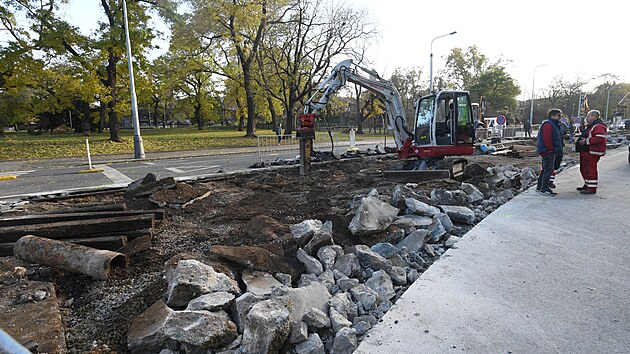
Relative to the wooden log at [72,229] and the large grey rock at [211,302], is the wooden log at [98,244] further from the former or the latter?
the large grey rock at [211,302]

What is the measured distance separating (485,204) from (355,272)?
13.2 ft

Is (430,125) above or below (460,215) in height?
above

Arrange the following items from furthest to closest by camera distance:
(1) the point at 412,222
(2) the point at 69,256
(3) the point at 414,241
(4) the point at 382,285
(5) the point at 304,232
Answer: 1. (1) the point at 412,222
2. (3) the point at 414,241
3. (5) the point at 304,232
4. (2) the point at 69,256
5. (4) the point at 382,285

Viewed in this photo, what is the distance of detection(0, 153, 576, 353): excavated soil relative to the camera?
303 centimetres

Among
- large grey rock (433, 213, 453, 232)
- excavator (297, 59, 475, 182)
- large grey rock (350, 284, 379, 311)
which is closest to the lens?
large grey rock (350, 284, 379, 311)

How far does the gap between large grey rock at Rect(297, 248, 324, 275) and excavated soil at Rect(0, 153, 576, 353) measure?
0.25 m

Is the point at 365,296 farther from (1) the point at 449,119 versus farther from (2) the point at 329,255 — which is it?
(1) the point at 449,119

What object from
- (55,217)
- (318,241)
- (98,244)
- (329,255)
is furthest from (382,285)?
(55,217)

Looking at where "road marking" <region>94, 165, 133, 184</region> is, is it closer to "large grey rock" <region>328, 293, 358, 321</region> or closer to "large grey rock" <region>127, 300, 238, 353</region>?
"large grey rock" <region>127, 300, 238, 353</region>

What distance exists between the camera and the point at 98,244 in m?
4.24

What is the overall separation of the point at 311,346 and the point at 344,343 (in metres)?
→ 0.24

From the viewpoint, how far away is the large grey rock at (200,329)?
2.42 m

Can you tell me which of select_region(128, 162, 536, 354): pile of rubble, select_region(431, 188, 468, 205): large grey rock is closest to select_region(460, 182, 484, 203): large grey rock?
select_region(431, 188, 468, 205): large grey rock

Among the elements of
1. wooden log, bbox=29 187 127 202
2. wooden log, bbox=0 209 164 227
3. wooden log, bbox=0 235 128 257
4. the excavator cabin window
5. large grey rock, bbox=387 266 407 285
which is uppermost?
the excavator cabin window
